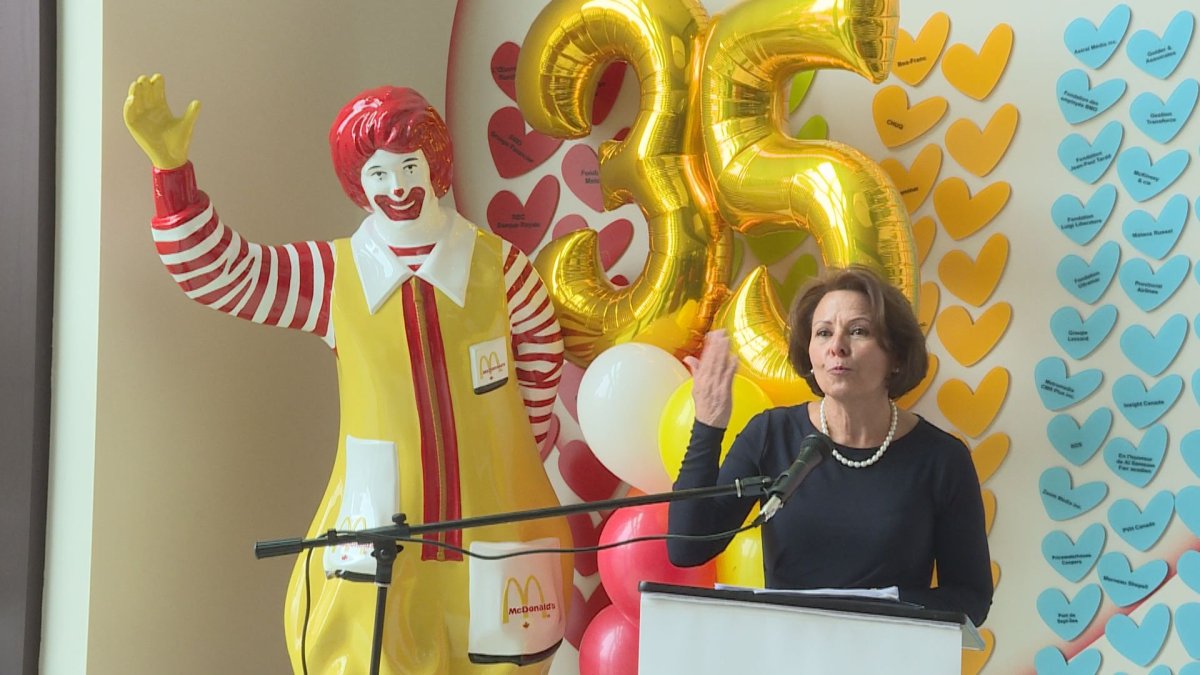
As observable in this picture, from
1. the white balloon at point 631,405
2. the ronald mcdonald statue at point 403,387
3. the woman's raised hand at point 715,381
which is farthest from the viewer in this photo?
the white balloon at point 631,405

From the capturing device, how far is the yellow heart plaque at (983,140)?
92.1 inches

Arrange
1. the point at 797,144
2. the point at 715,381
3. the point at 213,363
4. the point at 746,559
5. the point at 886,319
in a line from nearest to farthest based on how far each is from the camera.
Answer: the point at 715,381 → the point at 886,319 → the point at 746,559 → the point at 797,144 → the point at 213,363

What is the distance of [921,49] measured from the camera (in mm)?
2463

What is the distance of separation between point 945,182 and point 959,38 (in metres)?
0.29

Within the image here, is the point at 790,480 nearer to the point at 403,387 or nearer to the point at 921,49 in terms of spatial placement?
the point at 403,387

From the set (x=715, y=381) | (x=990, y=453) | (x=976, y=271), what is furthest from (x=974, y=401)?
(x=715, y=381)

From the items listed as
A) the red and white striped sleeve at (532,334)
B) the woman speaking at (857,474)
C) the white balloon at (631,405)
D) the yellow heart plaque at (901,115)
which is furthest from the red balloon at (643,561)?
the yellow heart plaque at (901,115)

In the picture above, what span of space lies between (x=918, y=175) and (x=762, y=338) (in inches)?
20.4

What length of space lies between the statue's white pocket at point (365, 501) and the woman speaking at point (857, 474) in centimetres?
60

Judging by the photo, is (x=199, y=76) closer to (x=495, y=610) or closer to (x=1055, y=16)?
(x=495, y=610)

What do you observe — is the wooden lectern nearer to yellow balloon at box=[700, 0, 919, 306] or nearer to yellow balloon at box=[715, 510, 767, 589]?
yellow balloon at box=[715, 510, 767, 589]

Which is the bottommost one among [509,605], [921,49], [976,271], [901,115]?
[509,605]

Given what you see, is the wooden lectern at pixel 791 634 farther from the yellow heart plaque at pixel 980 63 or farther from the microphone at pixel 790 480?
the yellow heart plaque at pixel 980 63

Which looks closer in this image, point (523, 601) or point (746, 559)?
point (746, 559)
